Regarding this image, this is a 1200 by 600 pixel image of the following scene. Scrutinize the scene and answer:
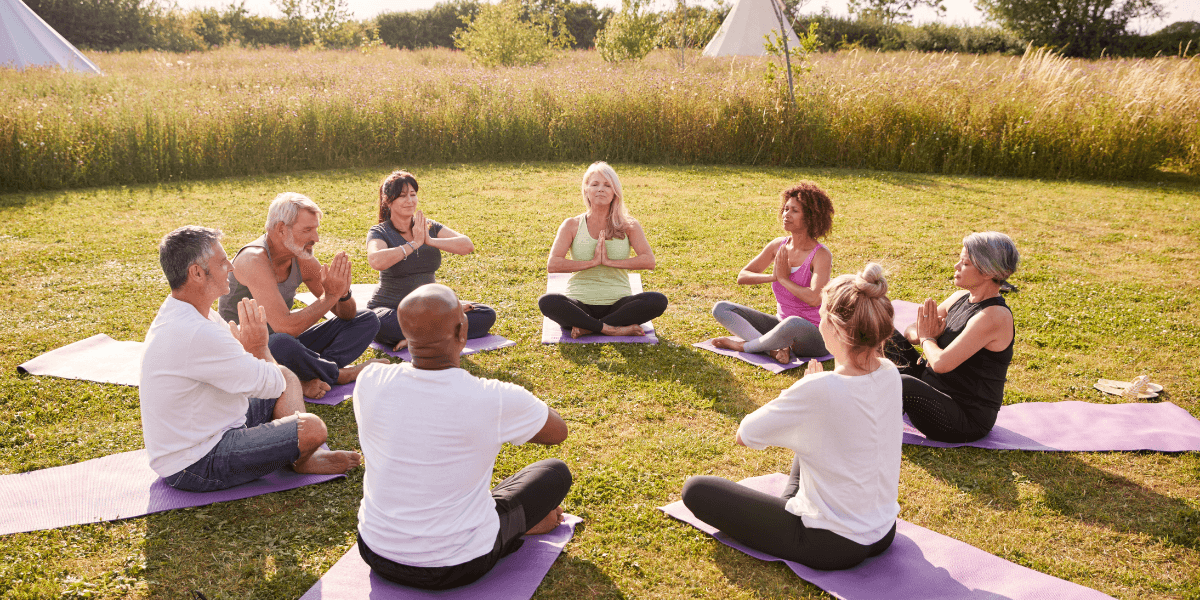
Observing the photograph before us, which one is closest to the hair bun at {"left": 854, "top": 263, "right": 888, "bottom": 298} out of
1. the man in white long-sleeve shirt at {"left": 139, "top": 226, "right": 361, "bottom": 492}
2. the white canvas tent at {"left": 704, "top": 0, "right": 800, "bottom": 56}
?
the man in white long-sleeve shirt at {"left": 139, "top": 226, "right": 361, "bottom": 492}

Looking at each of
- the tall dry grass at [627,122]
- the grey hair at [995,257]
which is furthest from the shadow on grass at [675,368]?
the tall dry grass at [627,122]

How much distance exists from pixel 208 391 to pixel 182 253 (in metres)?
0.61

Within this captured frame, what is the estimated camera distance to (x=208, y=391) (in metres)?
3.08

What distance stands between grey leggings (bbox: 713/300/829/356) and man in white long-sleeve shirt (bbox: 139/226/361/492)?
2.96m

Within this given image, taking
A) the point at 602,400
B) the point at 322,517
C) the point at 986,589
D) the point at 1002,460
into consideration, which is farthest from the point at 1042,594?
the point at 322,517

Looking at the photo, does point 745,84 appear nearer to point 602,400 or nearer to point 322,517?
point 602,400

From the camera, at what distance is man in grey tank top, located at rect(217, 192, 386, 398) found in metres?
4.18

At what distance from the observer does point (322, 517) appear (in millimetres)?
3268

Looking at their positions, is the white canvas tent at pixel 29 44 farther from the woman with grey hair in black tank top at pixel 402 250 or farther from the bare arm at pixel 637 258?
the bare arm at pixel 637 258

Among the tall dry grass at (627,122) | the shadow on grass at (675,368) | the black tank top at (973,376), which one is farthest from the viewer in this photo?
the tall dry grass at (627,122)

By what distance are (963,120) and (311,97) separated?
11.1 m

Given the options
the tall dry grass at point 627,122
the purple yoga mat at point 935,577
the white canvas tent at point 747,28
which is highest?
the white canvas tent at point 747,28

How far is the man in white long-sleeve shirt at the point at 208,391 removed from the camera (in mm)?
2934

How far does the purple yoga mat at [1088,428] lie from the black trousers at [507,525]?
2.20m
